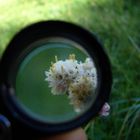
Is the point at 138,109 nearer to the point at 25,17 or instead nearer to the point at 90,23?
the point at 90,23

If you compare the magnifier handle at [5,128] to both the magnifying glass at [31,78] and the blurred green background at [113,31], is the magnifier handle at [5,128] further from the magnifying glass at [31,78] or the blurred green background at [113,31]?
the blurred green background at [113,31]

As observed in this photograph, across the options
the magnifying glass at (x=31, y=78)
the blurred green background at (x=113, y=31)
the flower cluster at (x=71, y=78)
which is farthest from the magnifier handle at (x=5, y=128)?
the blurred green background at (x=113, y=31)

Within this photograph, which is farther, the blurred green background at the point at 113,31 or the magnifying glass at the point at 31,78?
the blurred green background at the point at 113,31

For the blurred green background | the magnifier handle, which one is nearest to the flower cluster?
the magnifier handle

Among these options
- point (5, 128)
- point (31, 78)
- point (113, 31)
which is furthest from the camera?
point (113, 31)

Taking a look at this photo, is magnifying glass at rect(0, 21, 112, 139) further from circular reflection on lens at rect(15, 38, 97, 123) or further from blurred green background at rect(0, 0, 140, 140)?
blurred green background at rect(0, 0, 140, 140)

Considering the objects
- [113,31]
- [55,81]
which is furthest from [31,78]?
[113,31]

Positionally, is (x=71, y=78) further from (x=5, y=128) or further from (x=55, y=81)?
(x=5, y=128)
